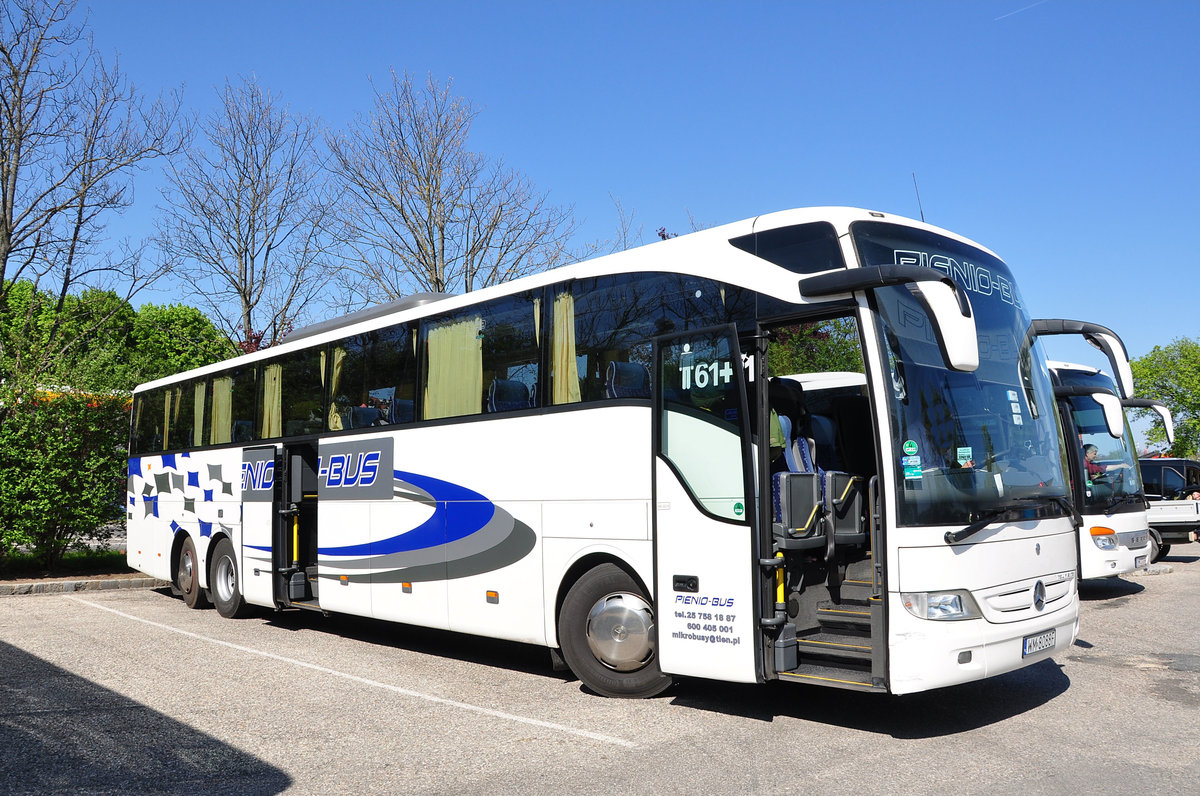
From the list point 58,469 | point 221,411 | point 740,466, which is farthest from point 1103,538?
point 58,469

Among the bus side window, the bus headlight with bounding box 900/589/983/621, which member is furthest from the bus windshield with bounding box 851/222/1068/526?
the bus side window

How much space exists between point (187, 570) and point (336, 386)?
5479 millimetres

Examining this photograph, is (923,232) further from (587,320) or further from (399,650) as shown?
(399,650)

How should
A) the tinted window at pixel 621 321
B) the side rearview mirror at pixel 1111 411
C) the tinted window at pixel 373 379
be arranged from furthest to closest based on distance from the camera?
the tinted window at pixel 373 379 < the side rearview mirror at pixel 1111 411 < the tinted window at pixel 621 321

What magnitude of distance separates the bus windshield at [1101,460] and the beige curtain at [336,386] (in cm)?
1015

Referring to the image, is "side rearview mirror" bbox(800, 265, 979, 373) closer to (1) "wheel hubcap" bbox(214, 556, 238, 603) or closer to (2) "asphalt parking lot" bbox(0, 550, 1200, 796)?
(2) "asphalt parking lot" bbox(0, 550, 1200, 796)

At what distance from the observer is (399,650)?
35.7ft

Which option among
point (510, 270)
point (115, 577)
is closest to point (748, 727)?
point (115, 577)

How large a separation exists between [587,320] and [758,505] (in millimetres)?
2356

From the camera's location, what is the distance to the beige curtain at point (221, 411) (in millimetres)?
13876

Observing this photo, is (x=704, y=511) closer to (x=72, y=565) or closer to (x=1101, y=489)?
(x=1101, y=489)

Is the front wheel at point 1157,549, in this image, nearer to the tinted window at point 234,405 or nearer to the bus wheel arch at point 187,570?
the tinted window at point 234,405

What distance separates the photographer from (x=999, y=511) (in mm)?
6496

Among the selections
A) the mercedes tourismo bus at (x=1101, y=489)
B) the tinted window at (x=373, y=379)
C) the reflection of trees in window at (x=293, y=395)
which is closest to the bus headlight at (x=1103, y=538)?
the mercedes tourismo bus at (x=1101, y=489)
